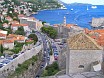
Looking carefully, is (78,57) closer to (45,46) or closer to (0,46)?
(0,46)

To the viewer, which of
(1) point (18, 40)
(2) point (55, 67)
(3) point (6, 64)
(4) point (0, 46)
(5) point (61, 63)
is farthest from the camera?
(1) point (18, 40)

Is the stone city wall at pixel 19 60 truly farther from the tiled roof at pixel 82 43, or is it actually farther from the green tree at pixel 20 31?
the tiled roof at pixel 82 43

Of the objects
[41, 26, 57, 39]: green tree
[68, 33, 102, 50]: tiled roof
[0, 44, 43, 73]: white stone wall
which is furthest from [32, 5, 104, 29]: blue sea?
[68, 33, 102, 50]: tiled roof

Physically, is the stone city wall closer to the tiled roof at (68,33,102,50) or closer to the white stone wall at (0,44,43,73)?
the white stone wall at (0,44,43,73)

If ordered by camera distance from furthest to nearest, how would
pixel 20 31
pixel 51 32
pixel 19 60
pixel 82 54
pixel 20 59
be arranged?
pixel 51 32, pixel 20 31, pixel 20 59, pixel 19 60, pixel 82 54

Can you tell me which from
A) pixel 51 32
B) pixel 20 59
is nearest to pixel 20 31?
pixel 51 32

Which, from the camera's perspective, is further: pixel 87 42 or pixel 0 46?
pixel 0 46

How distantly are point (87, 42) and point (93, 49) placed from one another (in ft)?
0.98

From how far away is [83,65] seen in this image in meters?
10.3

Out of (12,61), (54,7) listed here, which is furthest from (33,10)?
(12,61)

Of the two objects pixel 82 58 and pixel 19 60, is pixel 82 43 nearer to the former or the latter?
pixel 82 58

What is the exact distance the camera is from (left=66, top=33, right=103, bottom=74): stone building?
396 inches

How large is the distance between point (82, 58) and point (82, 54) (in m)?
0.12

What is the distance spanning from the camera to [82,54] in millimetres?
10086
